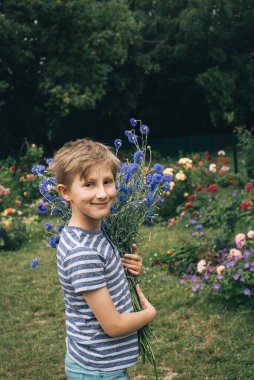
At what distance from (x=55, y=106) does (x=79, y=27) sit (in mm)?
2684

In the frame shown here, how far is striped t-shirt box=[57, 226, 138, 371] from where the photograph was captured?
6.24 feet

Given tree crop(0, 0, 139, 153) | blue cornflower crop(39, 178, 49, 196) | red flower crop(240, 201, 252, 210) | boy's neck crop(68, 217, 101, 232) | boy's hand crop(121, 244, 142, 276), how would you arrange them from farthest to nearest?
tree crop(0, 0, 139, 153) < red flower crop(240, 201, 252, 210) < blue cornflower crop(39, 178, 49, 196) < boy's hand crop(121, 244, 142, 276) < boy's neck crop(68, 217, 101, 232)

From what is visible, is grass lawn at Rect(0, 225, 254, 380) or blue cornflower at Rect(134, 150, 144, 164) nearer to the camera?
blue cornflower at Rect(134, 150, 144, 164)

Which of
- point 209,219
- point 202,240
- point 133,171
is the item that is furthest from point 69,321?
point 209,219

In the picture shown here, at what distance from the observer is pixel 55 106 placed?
17.7 m

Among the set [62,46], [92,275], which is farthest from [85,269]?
[62,46]

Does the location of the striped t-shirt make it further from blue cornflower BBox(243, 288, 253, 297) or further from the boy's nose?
blue cornflower BBox(243, 288, 253, 297)

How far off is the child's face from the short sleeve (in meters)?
0.13

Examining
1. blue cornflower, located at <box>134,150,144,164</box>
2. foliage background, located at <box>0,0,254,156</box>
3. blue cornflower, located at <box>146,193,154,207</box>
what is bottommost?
blue cornflower, located at <box>146,193,154,207</box>

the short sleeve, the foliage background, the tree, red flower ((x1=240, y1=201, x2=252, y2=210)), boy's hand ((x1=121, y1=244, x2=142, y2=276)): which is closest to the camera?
the short sleeve

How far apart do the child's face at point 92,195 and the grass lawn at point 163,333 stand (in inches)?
46.7

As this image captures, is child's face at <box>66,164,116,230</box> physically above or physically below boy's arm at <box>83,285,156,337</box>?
above

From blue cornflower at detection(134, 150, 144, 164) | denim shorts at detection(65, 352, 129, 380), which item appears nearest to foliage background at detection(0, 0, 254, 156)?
blue cornflower at detection(134, 150, 144, 164)

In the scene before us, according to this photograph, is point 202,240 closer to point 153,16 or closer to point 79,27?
point 79,27
